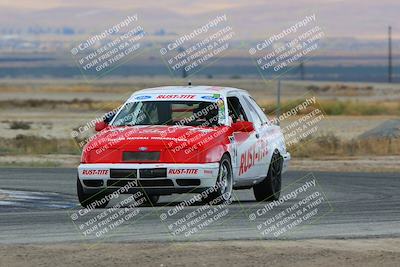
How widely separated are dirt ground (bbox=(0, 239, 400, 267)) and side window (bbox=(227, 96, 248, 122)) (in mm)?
5802

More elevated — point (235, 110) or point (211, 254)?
point (211, 254)

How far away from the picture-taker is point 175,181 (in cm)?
1605

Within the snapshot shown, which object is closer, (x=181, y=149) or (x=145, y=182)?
(x=145, y=182)

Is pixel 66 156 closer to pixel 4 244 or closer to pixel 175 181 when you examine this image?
pixel 175 181

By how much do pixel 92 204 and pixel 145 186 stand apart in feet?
Result: 3.36

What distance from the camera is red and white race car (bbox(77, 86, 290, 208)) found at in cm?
1603

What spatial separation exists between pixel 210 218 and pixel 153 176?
64.6 inches

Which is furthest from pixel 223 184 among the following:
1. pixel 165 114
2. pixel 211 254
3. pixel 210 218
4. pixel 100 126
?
pixel 211 254

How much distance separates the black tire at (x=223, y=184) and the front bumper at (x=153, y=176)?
24cm

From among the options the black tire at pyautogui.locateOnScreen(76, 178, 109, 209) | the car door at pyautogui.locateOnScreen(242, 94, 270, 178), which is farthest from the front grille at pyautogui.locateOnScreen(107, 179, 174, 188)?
the car door at pyautogui.locateOnScreen(242, 94, 270, 178)

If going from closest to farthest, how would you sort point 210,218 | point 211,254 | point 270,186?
point 211,254 → point 210,218 → point 270,186

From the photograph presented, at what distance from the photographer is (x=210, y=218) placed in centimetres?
1456

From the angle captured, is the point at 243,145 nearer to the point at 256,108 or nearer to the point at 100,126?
the point at 256,108

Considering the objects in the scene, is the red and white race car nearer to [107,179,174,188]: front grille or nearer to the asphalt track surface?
[107,179,174,188]: front grille
